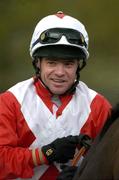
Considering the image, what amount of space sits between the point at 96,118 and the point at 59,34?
1.71 feet

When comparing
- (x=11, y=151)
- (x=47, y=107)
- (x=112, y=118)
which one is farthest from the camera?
(x=47, y=107)

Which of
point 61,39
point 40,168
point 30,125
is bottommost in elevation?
point 40,168

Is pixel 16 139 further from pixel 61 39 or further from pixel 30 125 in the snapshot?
pixel 61 39

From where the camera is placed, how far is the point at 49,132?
12.8 ft

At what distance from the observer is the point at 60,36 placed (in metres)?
3.83

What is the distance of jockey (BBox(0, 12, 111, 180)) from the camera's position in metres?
3.74

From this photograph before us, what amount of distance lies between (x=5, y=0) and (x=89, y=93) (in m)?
9.06

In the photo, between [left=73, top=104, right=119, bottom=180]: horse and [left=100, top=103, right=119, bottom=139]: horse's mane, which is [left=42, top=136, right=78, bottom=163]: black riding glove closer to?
[left=73, top=104, right=119, bottom=180]: horse

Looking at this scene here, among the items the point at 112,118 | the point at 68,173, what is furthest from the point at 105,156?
the point at 68,173

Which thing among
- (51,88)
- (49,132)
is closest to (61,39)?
(51,88)

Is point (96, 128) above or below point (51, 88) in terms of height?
below

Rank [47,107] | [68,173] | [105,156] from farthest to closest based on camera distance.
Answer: [47,107]
[68,173]
[105,156]

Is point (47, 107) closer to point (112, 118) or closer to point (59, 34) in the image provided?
point (59, 34)

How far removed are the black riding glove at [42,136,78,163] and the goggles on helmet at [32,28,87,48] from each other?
558 millimetres
